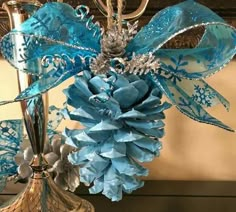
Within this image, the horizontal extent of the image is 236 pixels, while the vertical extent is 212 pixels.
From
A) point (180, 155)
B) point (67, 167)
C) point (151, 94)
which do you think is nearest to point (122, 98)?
point (151, 94)

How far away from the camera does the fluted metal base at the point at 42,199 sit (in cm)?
50

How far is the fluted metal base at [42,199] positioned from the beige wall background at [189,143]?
0.18 metres

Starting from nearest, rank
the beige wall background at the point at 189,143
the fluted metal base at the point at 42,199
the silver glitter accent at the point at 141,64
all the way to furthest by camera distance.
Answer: the silver glitter accent at the point at 141,64, the fluted metal base at the point at 42,199, the beige wall background at the point at 189,143

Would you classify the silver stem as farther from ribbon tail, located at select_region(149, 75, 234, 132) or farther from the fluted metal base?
ribbon tail, located at select_region(149, 75, 234, 132)

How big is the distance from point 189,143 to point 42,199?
10.7 inches

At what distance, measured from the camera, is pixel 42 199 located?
0.50 meters

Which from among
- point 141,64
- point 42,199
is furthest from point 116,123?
point 42,199

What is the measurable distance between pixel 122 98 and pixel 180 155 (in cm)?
33

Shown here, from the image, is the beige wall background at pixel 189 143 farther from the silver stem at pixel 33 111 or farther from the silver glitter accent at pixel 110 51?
the silver glitter accent at pixel 110 51

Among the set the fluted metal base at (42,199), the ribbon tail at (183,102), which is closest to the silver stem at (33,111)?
the fluted metal base at (42,199)

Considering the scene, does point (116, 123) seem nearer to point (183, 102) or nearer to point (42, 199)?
point (183, 102)

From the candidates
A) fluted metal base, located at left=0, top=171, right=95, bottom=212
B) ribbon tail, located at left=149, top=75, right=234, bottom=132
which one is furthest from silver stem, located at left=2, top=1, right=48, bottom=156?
ribbon tail, located at left=149, top=75, right=234, bottom=132

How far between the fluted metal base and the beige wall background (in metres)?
0.18

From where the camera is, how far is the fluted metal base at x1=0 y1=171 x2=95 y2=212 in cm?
50
